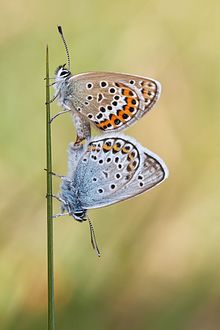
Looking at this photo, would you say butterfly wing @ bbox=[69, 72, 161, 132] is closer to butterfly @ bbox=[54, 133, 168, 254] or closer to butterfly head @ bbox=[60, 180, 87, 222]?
butterfly @ bbox=[54, 133, 168, 254]

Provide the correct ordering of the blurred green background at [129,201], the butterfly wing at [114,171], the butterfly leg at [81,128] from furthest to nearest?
the blurred green background at [129,201], the butterfly leg at [81,128], the butterfly wing at [114,171]

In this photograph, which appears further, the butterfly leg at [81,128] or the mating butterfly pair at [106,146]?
the butterfly leg at [81,128]

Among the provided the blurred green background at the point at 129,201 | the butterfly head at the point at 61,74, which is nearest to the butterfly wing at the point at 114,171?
the butterfly head at the point at 61,74

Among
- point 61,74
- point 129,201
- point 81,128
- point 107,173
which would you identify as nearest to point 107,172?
point 107,173

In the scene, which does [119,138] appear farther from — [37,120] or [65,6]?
[65,6]

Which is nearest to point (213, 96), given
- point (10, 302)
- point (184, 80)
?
point (184, 80)

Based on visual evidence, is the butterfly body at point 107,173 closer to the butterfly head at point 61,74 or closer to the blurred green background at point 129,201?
the butterfly head at point 61,74
